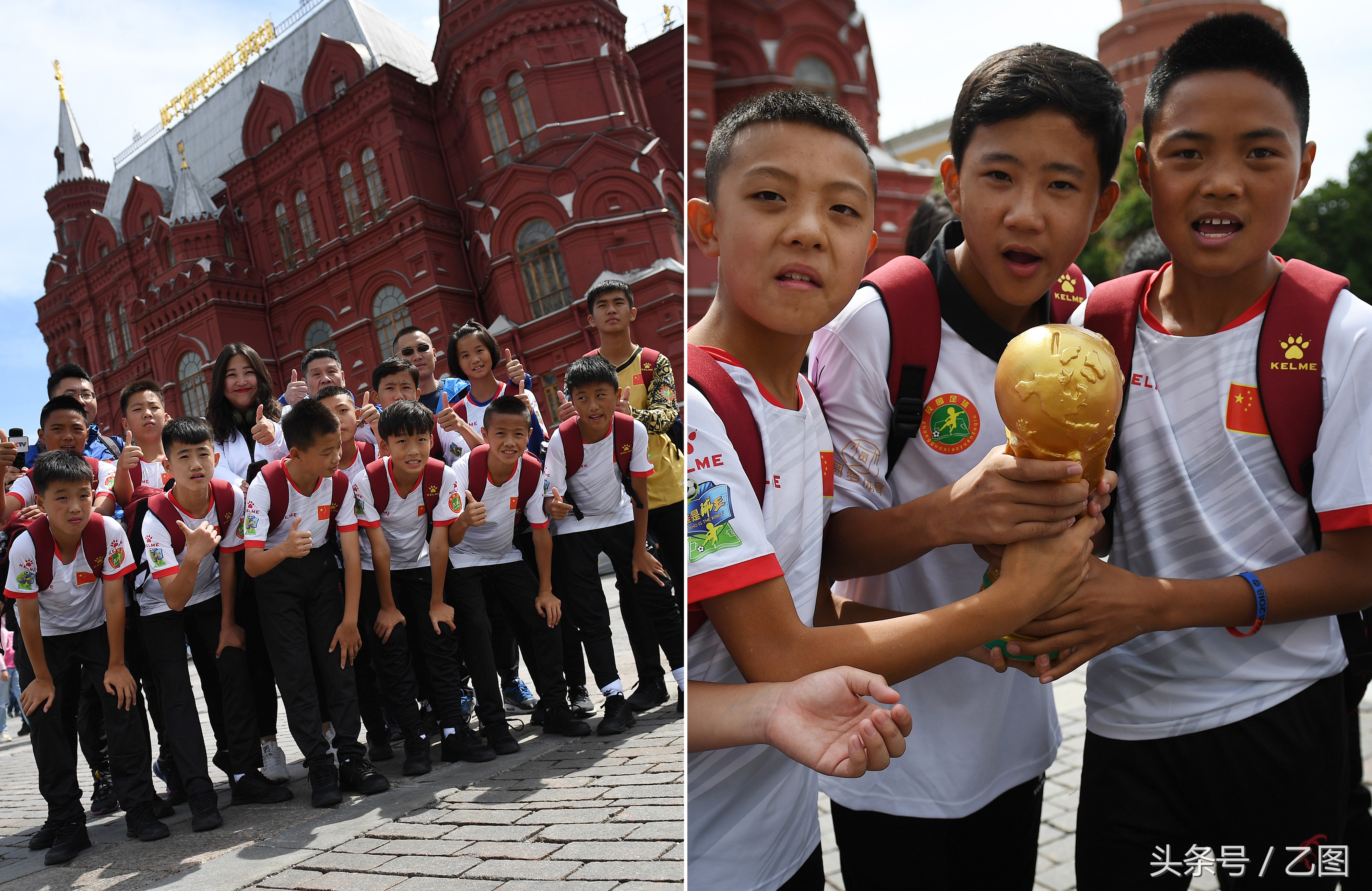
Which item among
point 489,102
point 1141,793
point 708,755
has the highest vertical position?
point 489,102

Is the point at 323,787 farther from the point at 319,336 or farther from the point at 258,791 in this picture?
the point at 319,336

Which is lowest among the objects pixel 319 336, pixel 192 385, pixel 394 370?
pixel 394 370

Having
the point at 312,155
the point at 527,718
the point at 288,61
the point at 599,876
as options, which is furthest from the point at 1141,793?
the point at 288,61

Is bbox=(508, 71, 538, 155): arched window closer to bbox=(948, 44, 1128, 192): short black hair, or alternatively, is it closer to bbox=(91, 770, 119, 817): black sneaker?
bbox=(948, 44, 1128, 192): short black hair

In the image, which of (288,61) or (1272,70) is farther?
(288,61)

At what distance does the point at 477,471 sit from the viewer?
2582 millimetres

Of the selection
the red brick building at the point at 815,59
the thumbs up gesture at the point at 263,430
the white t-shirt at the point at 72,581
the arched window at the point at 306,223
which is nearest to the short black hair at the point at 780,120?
the white t-shirt at the point at 72,581

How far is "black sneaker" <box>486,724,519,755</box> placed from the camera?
2.54 m

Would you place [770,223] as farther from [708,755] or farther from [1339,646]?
[1339,646]

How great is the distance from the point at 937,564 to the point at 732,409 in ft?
1.69

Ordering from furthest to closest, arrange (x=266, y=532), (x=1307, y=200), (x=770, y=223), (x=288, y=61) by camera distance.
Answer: (x=1307, y=200), (x=288, y=61), (x=266, y=532), (x=770, y=223)

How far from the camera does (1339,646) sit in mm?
1230

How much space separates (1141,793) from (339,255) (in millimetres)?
2843


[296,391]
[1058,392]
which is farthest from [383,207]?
[1058,392]
